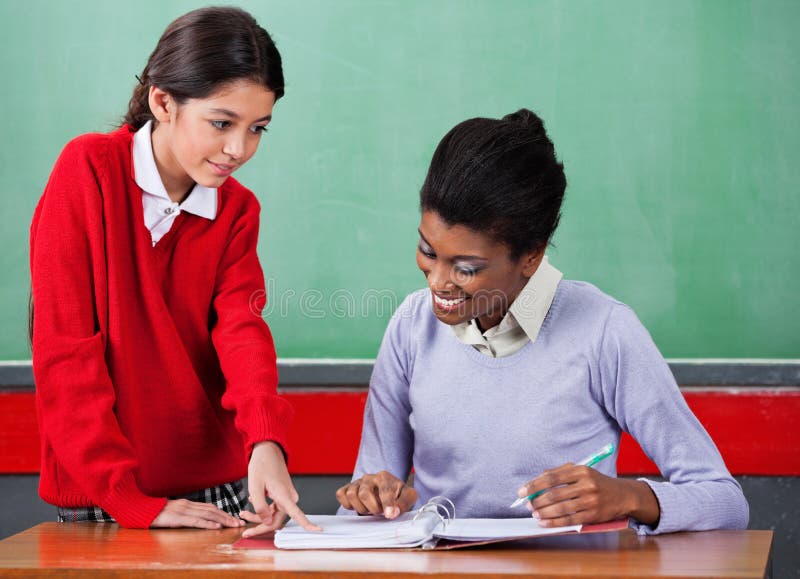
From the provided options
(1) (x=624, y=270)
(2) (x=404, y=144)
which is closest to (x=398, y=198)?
(2) (x=404, y=144)

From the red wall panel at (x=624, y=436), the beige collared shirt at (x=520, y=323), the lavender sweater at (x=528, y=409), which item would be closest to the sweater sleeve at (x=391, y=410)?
the lavender sweater at (x=528, y=409)

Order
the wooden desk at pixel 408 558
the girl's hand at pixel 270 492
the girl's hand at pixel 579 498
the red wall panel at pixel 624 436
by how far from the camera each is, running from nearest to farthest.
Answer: the wooden desk at pixel 408 558 → the girl's hand at pixel 579 498 → the girl's hand at pixel 270 492 → the red wall panel at pixel 624 436

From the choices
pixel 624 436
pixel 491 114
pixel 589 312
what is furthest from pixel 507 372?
pixel 491 114

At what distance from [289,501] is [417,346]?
356mm

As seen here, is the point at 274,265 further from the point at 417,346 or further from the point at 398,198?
the point at 417,346

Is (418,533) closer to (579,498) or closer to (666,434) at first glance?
(579,498)

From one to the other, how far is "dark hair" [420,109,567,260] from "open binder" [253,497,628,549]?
397 millimetres

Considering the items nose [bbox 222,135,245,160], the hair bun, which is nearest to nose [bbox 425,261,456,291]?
the hair bun

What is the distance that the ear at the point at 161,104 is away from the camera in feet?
4.72

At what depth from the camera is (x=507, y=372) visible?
1440 mm

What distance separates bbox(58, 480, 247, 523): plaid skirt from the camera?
4.66ft

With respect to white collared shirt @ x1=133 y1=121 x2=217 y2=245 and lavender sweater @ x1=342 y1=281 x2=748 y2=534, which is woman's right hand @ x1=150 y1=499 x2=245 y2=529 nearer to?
lavender sweater @ x1=342 y1=281 x2=748 y2=534

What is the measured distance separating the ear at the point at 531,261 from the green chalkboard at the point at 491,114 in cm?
65

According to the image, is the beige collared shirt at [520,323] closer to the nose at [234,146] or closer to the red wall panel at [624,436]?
the nose at [234,146]
